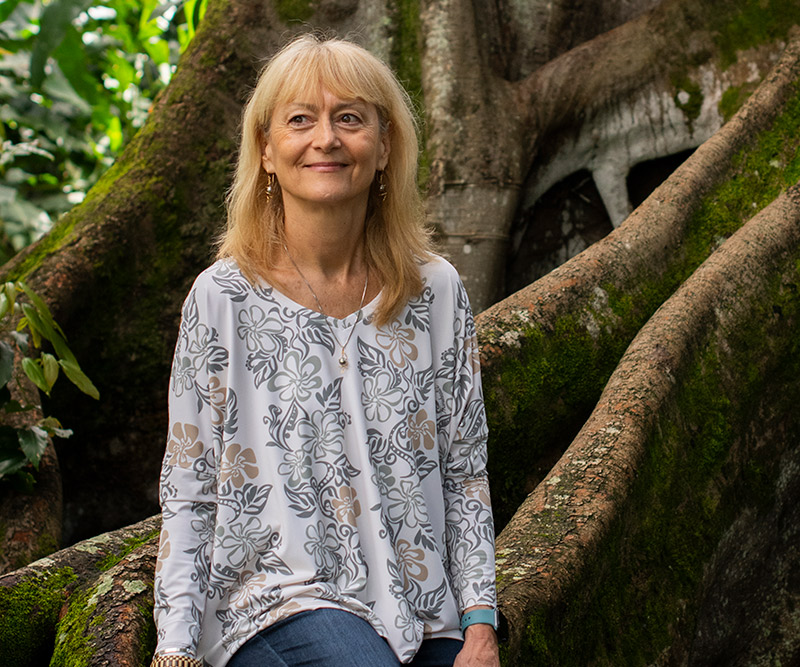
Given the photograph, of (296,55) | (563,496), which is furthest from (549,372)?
(296,55)

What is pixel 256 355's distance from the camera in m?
1.87

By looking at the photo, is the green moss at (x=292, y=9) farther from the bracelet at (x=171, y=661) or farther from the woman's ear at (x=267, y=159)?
the bracelet at (x=171, y=661)

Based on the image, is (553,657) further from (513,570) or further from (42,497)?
(42,497)

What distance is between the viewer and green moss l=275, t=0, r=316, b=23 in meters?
4.61

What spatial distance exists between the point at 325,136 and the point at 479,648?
1.07 m

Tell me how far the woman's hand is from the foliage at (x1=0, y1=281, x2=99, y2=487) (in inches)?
67.2

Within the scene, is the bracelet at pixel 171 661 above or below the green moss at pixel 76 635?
above

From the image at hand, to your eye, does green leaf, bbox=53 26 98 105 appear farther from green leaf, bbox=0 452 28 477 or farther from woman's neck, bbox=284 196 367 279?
woman's neck, bbox=284 196 367 279

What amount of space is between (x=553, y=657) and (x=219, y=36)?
340 centimetres

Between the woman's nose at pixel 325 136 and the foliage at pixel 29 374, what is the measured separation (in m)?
1.36

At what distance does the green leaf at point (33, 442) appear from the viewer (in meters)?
3.26

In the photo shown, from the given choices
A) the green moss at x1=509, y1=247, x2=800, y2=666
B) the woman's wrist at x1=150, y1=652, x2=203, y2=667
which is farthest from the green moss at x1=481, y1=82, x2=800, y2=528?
the woman's wrist at x1=150, y1=652, x2=203, y2=667

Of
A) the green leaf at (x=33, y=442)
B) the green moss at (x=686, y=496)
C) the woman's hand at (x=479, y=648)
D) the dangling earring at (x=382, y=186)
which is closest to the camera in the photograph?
the woman's hand at (x=479, y=648)

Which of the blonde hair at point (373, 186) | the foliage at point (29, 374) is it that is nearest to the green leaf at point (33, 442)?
the foliage at point (29, 374)
